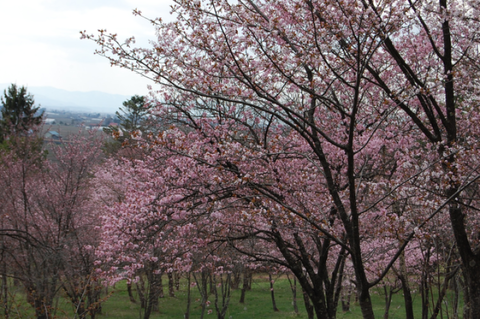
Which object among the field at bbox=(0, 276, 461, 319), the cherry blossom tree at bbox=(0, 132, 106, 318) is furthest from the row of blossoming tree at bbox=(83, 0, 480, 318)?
the field at bbox=(0, 276, 461, 319)

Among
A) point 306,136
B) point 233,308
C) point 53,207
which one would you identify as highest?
point 306,136

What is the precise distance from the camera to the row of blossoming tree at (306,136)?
4.57 m

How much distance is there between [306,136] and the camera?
4.59m

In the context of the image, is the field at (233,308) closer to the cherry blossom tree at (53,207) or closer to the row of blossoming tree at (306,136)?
the cherry blossom tree at (53,207)

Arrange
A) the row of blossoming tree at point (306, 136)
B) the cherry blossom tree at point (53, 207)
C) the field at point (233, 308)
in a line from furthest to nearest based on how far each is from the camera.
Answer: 1. the field at point (233, 308)
2. the cherry blossom tree at point (53, 207)
3. the row of blossoming tree at point (306, 136)

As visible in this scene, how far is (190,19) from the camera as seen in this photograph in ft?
19.1

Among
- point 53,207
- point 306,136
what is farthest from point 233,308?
point 306,136

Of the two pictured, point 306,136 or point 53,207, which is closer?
point 306,136

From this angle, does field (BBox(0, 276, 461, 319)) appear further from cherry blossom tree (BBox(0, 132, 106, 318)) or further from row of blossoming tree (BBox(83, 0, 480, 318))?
row of blossoming tree (BBox(83, 0, 480, 318))

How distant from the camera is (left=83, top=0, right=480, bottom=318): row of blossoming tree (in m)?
4.57

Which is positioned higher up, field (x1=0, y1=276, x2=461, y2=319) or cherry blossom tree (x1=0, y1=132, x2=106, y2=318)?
cherry blossom tree (x1=0, y1=132, x2=106, y2=318)

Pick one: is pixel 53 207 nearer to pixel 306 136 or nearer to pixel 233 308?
pixel 306 136

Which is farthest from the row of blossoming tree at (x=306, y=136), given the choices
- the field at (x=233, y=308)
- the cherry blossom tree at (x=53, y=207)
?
the field at (x=233, y=308)

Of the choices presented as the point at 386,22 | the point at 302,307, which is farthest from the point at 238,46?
the point at 302,307
